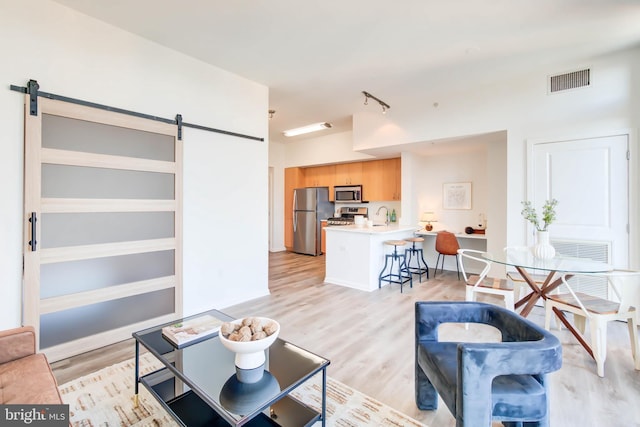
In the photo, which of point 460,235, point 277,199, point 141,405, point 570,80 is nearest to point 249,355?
point 141,405

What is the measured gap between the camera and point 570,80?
11.3ft

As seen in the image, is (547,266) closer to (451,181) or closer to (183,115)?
(451,181)

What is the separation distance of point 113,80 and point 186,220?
1.44 meters

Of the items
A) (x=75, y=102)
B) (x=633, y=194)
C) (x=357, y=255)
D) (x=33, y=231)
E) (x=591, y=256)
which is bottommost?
(x=357, y=255)

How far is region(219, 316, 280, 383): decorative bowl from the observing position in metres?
1.38

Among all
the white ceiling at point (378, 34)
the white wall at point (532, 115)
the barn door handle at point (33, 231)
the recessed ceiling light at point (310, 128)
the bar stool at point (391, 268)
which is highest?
the white ceiling at point (378, 34)

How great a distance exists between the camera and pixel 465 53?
316 cm

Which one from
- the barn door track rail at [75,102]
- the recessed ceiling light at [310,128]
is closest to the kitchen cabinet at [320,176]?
the recessed ceiling light at [310,128]

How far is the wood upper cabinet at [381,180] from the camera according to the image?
6.14 m

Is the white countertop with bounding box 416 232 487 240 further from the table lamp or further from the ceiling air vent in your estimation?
the ceiling air vent

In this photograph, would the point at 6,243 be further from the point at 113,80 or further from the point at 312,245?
the point at 312,245

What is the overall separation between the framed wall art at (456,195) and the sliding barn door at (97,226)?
475 centimetres

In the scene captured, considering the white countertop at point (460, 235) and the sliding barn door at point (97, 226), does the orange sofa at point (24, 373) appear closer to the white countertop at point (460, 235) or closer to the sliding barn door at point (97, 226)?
the sliding barn door at point (97, 226)

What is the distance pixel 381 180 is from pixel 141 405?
18.0 feet
